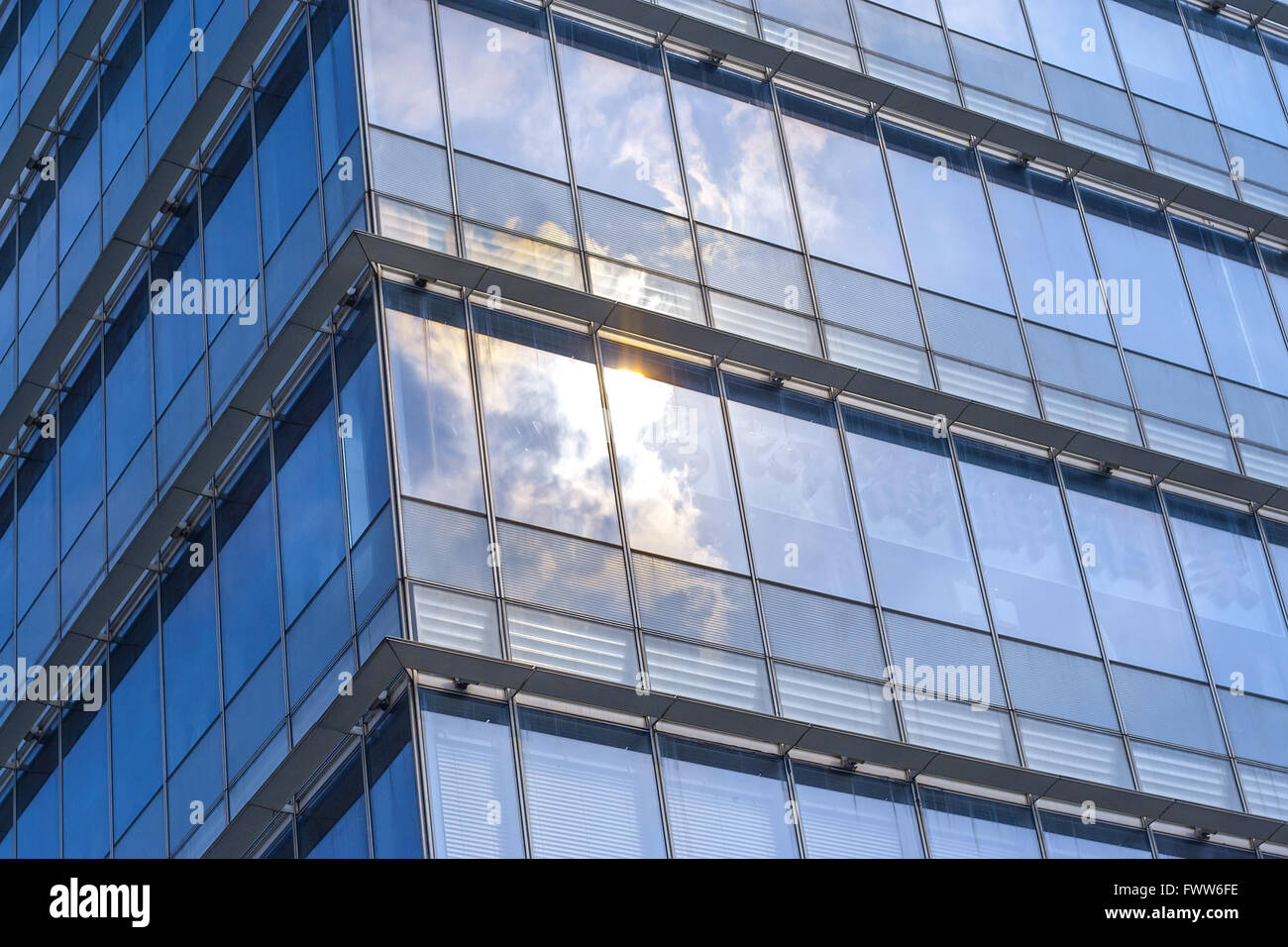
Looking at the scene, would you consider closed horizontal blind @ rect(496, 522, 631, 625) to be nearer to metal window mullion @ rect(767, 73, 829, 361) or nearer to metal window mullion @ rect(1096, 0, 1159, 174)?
metal window mullion @ rect(767, 73, 829, 361)

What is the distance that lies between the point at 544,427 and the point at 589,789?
3749 millimetres

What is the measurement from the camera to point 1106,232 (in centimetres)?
2809

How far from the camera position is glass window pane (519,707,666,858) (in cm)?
1980

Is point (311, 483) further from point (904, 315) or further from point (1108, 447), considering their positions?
point (1108, 447)

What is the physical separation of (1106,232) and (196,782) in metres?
13.0

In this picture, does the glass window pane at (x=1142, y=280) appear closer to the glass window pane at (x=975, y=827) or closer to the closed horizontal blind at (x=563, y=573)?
the glass window pane at (x=975, y=827)

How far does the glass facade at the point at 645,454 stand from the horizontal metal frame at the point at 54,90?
1696mm

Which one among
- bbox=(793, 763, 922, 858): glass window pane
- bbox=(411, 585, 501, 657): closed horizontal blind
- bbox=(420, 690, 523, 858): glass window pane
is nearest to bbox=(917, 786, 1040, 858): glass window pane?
bbox=(793, 763, 922, 858): glass window pane

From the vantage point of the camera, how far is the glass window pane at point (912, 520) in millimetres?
23344

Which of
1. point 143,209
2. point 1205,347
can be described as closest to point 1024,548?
point 1205,347

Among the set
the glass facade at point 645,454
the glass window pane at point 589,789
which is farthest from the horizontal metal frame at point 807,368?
the glass window pane at point 589,789

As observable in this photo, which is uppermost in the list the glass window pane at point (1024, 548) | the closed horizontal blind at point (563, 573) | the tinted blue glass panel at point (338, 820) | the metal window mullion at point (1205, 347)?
the metal window mullion at point (1205, 347)

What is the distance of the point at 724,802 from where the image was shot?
20969mm
